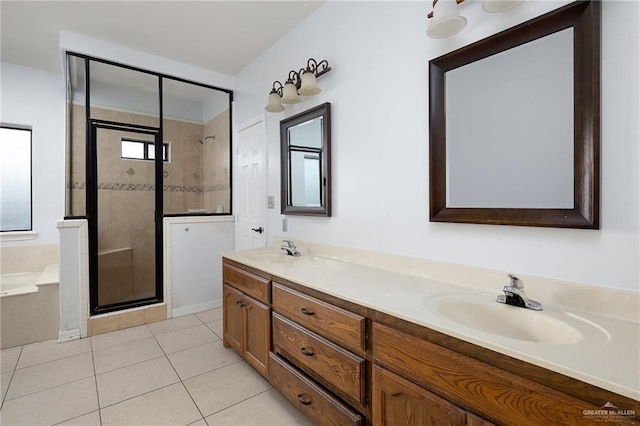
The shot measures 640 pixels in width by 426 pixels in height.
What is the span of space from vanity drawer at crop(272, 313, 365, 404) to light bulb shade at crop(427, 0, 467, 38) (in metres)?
1.54

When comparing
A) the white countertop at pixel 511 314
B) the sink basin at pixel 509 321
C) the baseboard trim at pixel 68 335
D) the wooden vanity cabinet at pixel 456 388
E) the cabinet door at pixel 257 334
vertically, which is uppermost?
the white countertop at pixel 511 314

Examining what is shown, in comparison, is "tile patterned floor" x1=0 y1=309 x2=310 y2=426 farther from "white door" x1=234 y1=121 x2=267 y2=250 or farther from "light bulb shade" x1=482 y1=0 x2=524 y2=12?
"light bulb shade" x1=482 y1=0 x2=524 y2=12

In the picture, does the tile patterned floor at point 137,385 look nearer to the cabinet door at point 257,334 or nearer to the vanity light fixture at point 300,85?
the cabinet door at point 257,334

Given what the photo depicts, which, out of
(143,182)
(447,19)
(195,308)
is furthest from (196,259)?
(447,19)

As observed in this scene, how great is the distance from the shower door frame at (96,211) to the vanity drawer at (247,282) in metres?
1.27

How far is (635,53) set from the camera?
1004 millimetres

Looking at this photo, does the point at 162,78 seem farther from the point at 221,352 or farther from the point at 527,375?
the point at 527,375

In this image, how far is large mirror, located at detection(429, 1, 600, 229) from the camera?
110 cm

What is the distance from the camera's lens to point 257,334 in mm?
1978

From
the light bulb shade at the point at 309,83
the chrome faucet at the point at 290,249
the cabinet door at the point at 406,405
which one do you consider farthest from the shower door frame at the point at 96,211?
the cabinet door at the point at 406,405

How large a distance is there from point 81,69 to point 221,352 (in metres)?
2.99

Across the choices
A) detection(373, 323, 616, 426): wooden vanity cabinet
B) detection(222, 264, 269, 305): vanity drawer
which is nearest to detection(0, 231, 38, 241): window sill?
detection(222, 264, 269, 305): vanity drawer

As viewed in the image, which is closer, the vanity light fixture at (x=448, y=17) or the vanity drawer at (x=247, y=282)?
the vanity light fixture at (x=448, y=17)

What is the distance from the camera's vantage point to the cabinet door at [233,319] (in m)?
2.18
